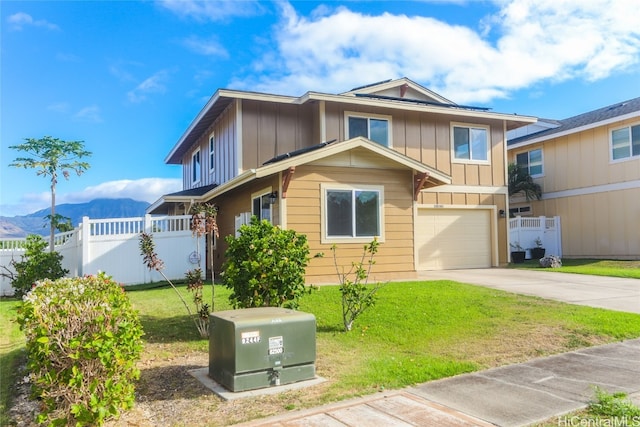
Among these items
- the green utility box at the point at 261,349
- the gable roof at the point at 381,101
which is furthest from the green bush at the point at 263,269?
the gable roof at the point at 381,101

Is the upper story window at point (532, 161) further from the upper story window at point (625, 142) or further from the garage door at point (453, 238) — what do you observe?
the garage door at point (453, 238)

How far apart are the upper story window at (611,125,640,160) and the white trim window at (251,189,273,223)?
14.6 meters

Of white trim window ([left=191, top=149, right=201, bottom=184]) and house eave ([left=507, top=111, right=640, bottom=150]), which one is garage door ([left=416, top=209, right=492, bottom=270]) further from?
white trim window ([left=191, top=149, right=201, bottom=184])

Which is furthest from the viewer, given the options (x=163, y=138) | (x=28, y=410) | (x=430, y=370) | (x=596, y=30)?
(x=163, y=138)

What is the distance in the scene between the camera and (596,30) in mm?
11484

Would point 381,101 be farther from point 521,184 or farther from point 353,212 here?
point 521,184

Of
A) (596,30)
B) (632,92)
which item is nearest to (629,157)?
(632,92)

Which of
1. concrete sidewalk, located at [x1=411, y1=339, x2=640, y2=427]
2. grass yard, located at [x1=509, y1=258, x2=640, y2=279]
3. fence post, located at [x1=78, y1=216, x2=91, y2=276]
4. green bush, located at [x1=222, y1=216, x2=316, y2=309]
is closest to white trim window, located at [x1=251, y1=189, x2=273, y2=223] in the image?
Result: fence post, located at [x1=78, y1=216, x2=91, y2=276]

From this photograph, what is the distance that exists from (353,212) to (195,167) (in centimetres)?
1186

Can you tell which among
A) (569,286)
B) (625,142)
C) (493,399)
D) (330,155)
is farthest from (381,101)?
(493,399)

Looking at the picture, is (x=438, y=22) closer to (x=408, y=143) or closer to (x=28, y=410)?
(x=408, y=143)

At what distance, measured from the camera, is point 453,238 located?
1677 centimetres

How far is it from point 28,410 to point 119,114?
19.8m

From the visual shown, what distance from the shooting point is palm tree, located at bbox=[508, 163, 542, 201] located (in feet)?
70.6
